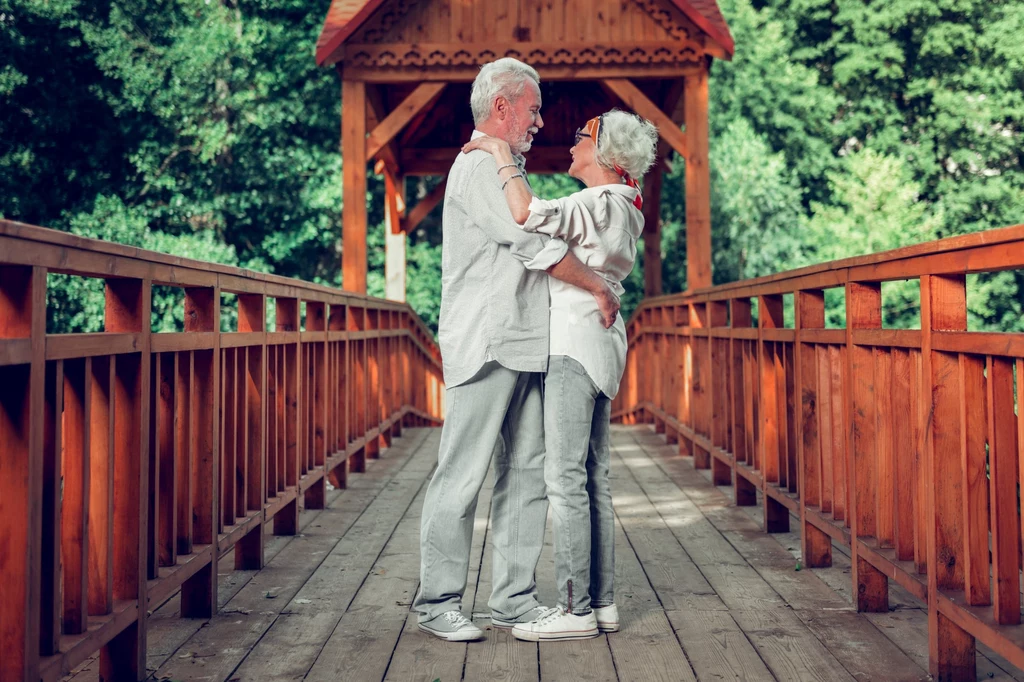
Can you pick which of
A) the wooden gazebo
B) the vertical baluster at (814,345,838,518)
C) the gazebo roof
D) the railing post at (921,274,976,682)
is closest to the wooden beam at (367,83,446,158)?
the wooden gazebo

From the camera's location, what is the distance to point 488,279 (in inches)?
124

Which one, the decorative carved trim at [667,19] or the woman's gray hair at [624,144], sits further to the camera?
the decorative carved trim at [667,19]

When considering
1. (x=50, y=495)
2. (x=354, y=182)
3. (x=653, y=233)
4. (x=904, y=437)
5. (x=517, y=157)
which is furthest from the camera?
(x=653, y=233)

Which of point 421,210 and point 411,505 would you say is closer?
point 411,505

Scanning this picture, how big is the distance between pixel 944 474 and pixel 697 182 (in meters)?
7.28

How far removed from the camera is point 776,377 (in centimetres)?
470

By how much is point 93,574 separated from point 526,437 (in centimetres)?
130

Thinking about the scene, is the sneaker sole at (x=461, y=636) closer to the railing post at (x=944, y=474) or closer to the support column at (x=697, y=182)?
the railing post at (x=944, y=474)

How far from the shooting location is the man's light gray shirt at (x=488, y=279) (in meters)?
3.09

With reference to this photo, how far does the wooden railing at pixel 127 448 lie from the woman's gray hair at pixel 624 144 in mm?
1274

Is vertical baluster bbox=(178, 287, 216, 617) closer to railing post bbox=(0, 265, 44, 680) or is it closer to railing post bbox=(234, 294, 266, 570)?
railing post bbox=(234, 294, 266, 570)

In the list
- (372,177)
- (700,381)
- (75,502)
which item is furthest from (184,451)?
(372,177)

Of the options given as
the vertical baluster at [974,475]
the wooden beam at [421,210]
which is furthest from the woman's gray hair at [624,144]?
the wooden beam at [421,210]

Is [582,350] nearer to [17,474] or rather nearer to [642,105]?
[17,474]
